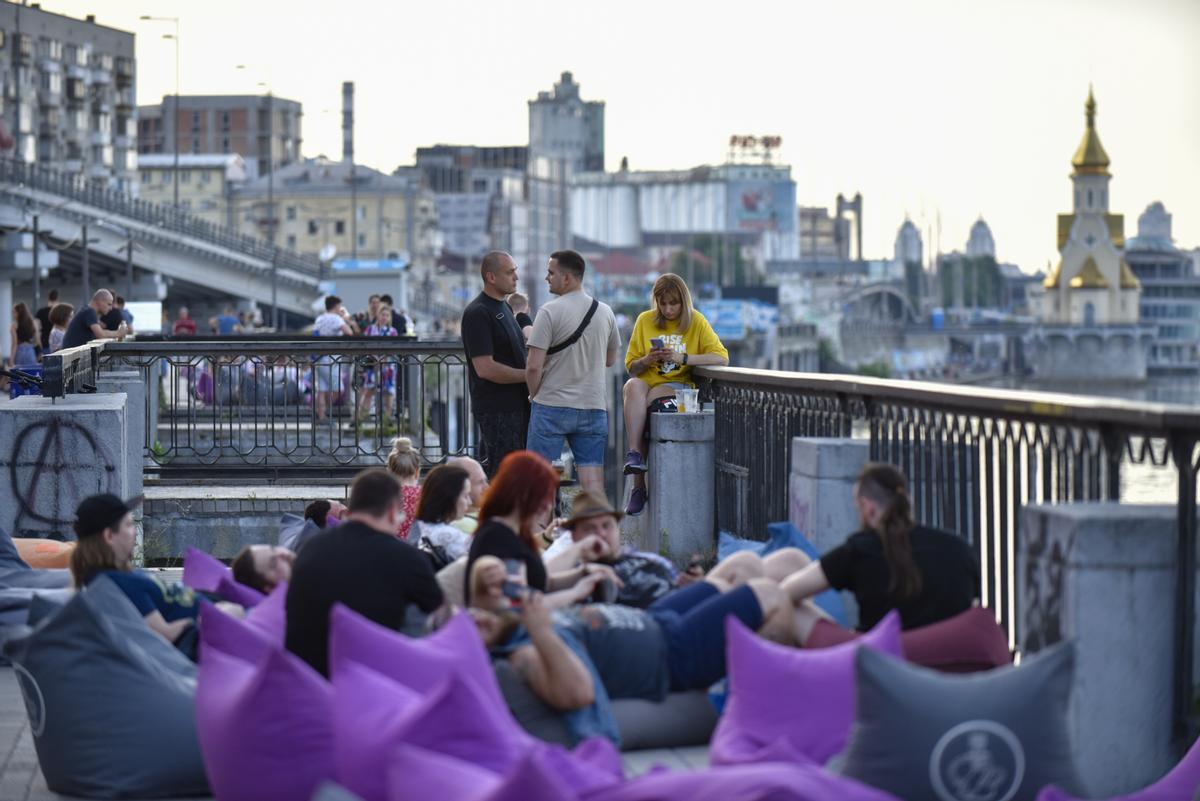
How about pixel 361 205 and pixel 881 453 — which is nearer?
pixel 881 453

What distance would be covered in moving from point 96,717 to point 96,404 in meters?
5.84

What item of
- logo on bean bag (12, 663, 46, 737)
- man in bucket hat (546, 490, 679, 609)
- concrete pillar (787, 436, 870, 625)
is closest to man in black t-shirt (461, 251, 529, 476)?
concrete pillar (787, 436, 870, 625)

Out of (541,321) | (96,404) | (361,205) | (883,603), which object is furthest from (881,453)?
(361,205)

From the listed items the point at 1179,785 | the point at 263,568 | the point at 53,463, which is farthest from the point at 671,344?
the point at 1179,785

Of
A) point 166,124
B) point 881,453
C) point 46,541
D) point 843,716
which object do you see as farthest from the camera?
point 166,124

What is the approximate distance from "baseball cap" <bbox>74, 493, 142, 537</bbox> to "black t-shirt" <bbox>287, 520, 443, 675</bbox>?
34.7 inches

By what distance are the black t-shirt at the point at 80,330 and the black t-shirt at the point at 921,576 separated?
13647 millimetres

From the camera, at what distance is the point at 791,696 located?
21.4 ft

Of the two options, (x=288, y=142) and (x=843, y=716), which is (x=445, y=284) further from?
(x=843, y=716)

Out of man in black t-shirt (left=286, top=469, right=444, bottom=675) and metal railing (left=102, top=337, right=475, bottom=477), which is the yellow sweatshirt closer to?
metal railing (left=102, top=337, right=475, bottom=477)

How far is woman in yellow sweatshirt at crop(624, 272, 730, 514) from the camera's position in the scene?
1301 cm

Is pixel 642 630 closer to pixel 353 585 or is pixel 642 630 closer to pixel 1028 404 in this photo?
pixel 353 585

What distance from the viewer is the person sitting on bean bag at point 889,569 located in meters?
7.00

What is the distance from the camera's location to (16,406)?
12297 millimetres
